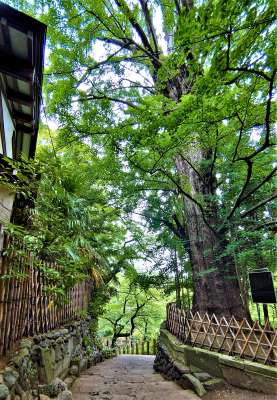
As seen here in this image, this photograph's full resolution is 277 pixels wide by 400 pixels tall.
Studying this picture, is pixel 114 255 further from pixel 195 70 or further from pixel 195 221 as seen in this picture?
pixel 195 70

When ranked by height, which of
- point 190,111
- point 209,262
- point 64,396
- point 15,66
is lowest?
point 64,396

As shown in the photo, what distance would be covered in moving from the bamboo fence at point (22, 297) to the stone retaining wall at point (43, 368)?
0.64 feet

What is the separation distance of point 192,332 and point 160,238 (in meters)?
4.16

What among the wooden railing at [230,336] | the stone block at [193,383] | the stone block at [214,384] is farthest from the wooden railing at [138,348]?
the stone block at [214,384]

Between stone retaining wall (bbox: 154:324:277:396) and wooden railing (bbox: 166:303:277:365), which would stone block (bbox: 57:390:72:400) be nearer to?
stone retaining wall (bbox: 154:324:277:396)

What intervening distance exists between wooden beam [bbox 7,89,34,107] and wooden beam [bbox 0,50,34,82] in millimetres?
983

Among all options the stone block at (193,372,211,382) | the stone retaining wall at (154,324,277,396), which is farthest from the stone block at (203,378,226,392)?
the stone block at (193,372,211,382)

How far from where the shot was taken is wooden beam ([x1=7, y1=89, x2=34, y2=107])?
213 inches

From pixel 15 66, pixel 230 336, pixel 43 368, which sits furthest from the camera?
pixel 230 336

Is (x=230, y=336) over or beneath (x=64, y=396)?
over

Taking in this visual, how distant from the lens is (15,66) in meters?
4.42

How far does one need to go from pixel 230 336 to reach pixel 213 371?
780 mm

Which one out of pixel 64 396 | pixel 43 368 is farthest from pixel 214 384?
pixel 43 368

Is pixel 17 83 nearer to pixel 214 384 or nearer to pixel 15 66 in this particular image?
pixel 15 66
